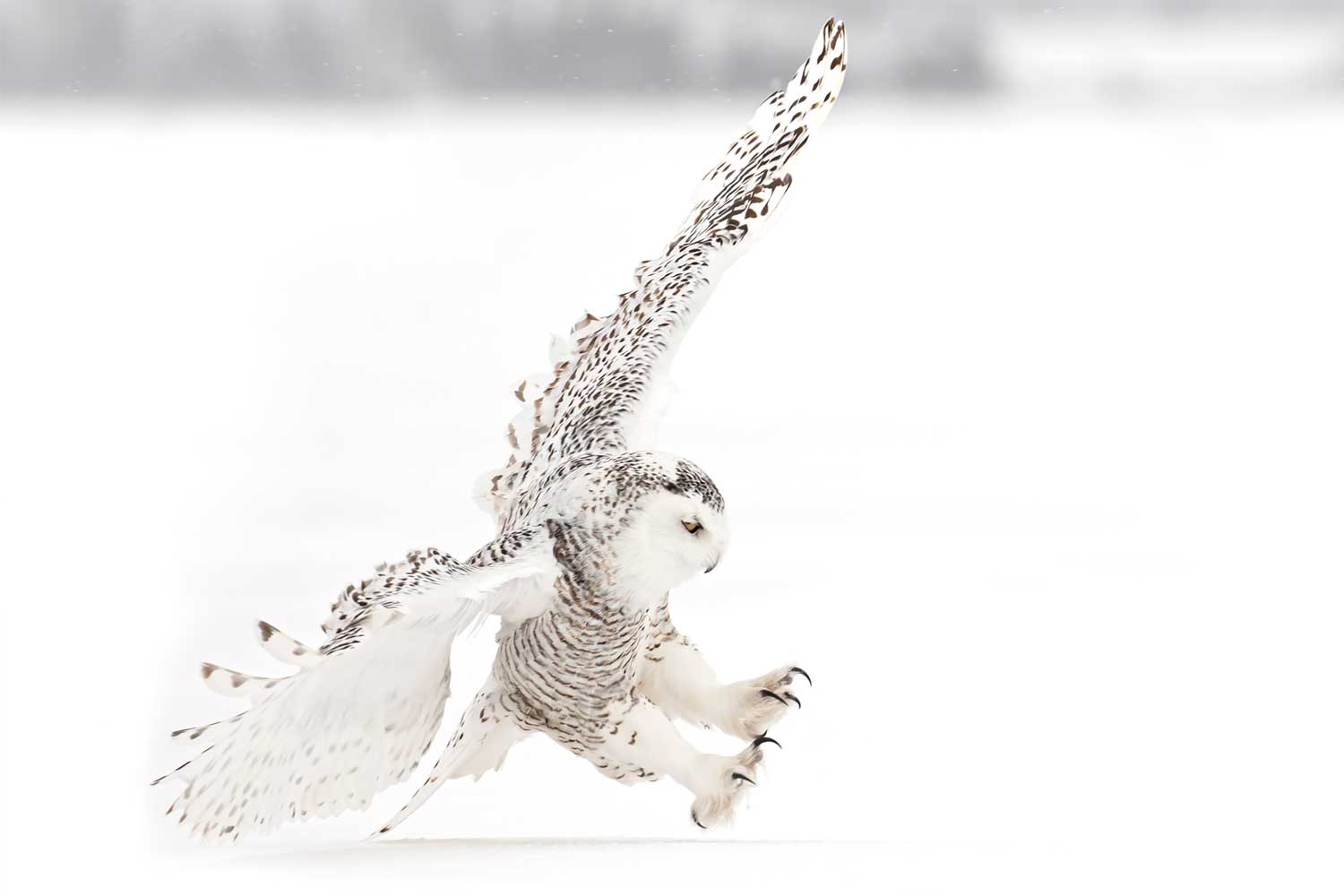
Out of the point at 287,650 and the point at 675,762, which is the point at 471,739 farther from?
the point at 287,650

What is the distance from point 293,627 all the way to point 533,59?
18.5 feet

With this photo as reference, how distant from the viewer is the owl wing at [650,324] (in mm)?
1816

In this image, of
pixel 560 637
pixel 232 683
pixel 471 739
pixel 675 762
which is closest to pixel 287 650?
pixel 232 683

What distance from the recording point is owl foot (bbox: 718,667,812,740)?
1.82 metres

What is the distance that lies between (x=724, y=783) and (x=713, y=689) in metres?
0.15

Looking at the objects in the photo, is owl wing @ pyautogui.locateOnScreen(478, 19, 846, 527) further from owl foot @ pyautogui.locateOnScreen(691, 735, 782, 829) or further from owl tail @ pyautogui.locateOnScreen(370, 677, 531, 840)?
owl foot @ pyautogui.locateOnScreen(691, 735, 782, 829)

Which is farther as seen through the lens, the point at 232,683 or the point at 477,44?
the point at 477,44

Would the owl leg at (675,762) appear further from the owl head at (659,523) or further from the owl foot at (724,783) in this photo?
the owl head at (659,523)

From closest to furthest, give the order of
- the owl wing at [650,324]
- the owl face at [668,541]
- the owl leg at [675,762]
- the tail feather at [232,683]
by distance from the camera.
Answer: the tail feather at [232,683] → the owl face at [668,541] → the owl leg at [675,762] → the owl wing at [650,324]

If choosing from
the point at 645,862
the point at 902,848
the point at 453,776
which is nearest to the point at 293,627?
the point at 453,776

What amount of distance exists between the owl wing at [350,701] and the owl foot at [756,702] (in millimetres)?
391

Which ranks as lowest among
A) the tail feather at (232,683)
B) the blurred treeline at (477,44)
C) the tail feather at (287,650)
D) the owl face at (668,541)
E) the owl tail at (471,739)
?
the tail feather at (232,683)

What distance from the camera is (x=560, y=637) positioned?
61.5 inches

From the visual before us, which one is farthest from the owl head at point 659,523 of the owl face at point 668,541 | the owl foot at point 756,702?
the owl foot at point 756,702
